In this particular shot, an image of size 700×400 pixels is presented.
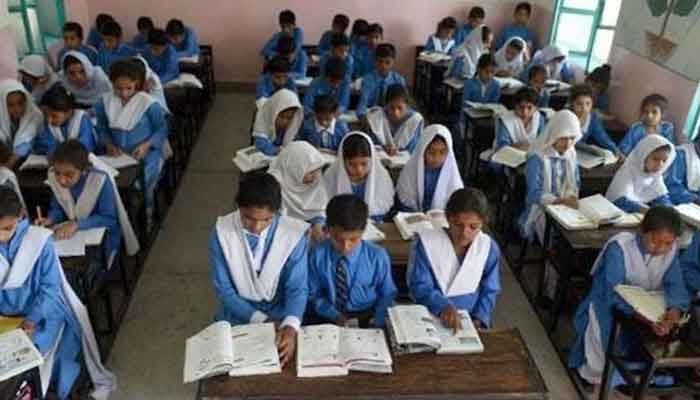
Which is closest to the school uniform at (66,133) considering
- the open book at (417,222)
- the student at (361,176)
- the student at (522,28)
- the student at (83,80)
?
the student at (83,80)

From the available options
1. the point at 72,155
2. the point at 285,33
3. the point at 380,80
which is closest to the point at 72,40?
the point at 285,33

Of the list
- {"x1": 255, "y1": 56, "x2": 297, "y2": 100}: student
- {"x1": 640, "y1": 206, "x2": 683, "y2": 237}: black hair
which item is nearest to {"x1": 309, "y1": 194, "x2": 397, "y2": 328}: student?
{"x1": 640, "y1": 206, "x2": 683, "y2": 237}: black hair

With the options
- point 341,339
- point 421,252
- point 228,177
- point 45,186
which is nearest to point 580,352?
point 421,252

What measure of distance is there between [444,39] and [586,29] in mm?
1820

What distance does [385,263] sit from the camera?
2.53 m

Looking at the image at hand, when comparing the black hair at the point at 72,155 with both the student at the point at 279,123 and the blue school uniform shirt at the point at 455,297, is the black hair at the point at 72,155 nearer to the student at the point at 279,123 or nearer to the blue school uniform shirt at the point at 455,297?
the student at the point at 279,123

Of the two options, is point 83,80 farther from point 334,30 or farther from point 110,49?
point 334,30

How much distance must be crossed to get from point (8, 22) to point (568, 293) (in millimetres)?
5255

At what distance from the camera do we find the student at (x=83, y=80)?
5177mm

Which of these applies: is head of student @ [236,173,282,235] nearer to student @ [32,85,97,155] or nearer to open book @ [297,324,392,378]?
open book @ [297,324,392,378]

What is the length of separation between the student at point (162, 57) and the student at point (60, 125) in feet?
7.54

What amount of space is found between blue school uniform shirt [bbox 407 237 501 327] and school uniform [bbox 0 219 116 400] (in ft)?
4.85

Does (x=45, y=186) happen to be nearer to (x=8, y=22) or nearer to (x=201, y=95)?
(x=8, y=22)

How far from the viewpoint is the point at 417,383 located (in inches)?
77.2
